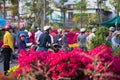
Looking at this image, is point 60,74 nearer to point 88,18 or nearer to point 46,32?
point 46,32

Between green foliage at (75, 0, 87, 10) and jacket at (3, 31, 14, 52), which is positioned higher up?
jacket at (3, 31, 14, 52)

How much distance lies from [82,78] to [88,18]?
184 feet

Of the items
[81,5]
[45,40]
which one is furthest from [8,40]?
[81,5]

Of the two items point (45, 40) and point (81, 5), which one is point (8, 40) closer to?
point (45, 40)

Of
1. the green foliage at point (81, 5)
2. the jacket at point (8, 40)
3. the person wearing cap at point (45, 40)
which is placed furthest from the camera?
the green foliage at point (81, 5)

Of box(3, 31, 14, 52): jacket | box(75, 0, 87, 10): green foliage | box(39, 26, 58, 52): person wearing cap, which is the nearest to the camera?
box(39, 26, 58, 52): person wearing cap

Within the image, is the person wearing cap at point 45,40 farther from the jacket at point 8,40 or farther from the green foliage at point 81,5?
the green foliage at point 81,5

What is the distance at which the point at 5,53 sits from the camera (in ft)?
54.8

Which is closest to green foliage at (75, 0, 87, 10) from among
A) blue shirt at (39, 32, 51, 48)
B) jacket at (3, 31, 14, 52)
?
jacket at (3, 31, 14, 52)

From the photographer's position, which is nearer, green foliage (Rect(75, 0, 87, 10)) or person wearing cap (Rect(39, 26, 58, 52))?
person wearing cap (Rect(39, 26, 58, 52))

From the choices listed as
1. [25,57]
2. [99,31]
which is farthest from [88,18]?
[25,57]

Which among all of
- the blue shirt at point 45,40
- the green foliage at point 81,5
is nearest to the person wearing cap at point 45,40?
the blue shirt at point 45,40

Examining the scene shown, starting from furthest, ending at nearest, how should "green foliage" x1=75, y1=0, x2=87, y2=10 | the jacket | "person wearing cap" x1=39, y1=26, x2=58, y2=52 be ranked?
"green foliage" x1=75, y1=0, x2=87, y2=10, the jacket, "person wearing cap" x1=39, y1=26, x2=58, y2=52

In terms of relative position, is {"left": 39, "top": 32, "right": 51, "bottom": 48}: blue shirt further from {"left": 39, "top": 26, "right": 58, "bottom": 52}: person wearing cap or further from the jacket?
the jacket
